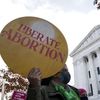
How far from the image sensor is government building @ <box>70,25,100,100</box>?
45250mm

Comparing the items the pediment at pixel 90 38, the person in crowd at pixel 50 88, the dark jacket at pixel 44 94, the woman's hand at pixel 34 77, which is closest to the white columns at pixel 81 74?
the pediment at pixel 90 38

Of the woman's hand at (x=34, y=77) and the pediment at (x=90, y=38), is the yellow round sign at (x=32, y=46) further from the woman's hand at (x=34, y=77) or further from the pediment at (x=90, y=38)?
the pediment at (x=90, y=38)

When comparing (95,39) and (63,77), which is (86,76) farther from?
(63,77)

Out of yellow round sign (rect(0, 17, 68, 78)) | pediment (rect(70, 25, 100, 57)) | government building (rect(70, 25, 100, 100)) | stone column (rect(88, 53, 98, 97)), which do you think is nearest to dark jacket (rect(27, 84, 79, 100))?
yellow round sign (rect(0, 17, 68, 78))

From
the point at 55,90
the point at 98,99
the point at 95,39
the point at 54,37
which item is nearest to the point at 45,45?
the point at 54,37

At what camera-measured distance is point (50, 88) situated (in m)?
2.59

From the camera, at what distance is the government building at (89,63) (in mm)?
45250

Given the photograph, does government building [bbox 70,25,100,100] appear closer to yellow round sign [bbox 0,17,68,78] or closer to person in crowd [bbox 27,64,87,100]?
person in crowd [bbox 27,64,87,100]

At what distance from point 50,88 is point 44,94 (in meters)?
0.15

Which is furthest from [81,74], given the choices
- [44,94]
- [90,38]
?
[44,94]

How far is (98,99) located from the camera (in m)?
42.9

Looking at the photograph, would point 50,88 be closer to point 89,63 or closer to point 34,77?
point 34,77

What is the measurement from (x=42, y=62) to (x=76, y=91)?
0.57 meters

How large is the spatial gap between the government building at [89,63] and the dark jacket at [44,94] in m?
41.4
